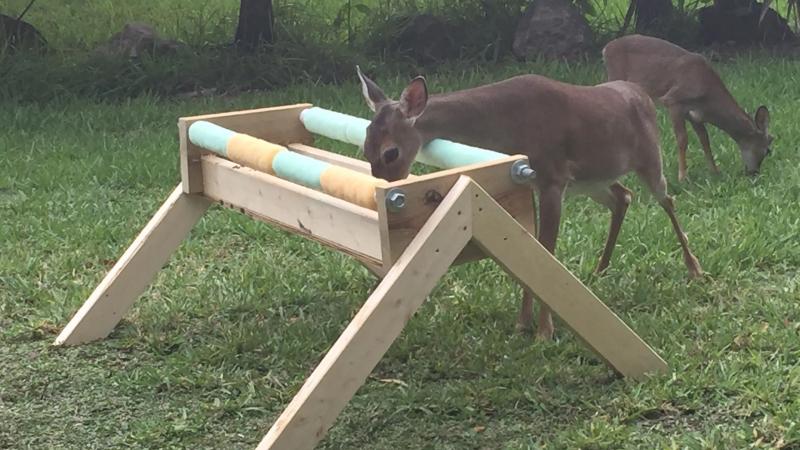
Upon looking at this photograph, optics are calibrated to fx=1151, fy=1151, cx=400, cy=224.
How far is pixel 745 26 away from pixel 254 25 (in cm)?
455

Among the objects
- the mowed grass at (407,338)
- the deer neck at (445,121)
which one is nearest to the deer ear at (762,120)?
the mowed grass at (407,338)

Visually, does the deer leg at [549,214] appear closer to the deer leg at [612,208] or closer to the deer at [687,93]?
the deer leg at [612,208]

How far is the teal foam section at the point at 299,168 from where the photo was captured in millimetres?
3572

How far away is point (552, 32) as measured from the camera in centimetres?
1045

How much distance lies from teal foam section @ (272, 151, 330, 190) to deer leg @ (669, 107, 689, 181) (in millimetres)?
3238

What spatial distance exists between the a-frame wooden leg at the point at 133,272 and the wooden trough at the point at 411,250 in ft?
1.46

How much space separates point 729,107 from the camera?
6961 millimetres

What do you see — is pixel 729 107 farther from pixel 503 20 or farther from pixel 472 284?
pixel 503 20

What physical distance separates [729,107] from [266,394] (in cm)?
411

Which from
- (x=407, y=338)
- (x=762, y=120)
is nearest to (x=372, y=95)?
(x=407, y=338)

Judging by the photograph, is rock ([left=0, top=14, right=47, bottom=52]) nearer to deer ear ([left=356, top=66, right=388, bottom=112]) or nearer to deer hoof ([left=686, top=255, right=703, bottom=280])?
deer ear ([left=356, top=66, right=388, bottom=112])

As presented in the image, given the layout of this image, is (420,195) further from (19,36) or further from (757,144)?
(19,36)

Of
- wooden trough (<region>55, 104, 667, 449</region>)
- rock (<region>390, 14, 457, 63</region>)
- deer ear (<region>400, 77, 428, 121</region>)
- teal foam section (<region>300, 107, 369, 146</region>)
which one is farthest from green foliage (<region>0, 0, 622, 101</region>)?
deer ear (<region>400, 77, 428, 121</region>)

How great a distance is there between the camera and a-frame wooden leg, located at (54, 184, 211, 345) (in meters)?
4.47
